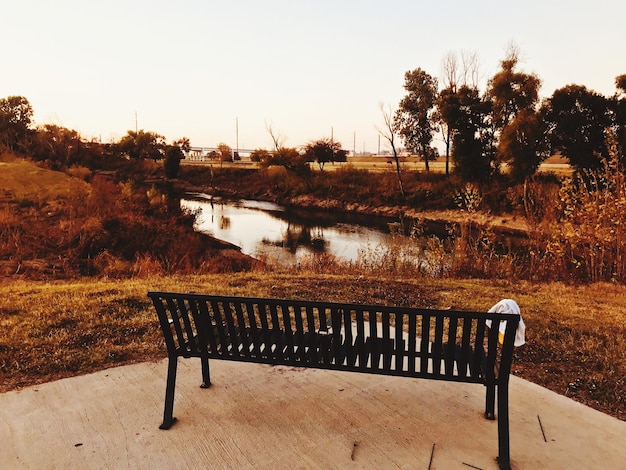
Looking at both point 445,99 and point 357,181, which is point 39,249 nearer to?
point 445,99

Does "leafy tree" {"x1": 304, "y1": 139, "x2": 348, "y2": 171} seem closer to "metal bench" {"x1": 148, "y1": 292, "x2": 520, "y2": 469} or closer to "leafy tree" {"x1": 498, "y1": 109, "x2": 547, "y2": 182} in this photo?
"leafy tree" {"x1": 498, "y1": 109, "x2": 547, "y2": 182}

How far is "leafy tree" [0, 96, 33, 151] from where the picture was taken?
37.6 m

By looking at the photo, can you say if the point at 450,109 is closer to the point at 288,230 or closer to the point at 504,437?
the point at 288,230

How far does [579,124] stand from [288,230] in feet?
51.4

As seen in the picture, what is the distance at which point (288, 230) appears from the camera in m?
25.3

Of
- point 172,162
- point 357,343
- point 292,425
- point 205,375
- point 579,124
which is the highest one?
point 579,124

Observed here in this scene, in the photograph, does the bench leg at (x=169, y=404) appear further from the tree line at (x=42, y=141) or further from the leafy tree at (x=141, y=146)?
the leafy tree at (x=141, y=146)

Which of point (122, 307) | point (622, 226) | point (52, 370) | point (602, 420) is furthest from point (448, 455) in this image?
point (622, 226)

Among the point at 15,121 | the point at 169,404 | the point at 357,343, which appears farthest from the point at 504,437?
the point at 15,121

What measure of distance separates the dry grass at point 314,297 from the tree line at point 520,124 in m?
15.4

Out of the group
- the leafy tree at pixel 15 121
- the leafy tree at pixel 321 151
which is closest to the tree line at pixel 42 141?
the leafy tree at pixel 15 121

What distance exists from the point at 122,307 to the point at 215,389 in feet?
10.2

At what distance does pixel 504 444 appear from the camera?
Answer: 110 inches

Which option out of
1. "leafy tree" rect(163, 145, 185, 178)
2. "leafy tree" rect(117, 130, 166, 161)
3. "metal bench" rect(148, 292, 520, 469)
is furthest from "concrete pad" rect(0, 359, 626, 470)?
"leafy tree" rect(117, 130, 166, 161)
